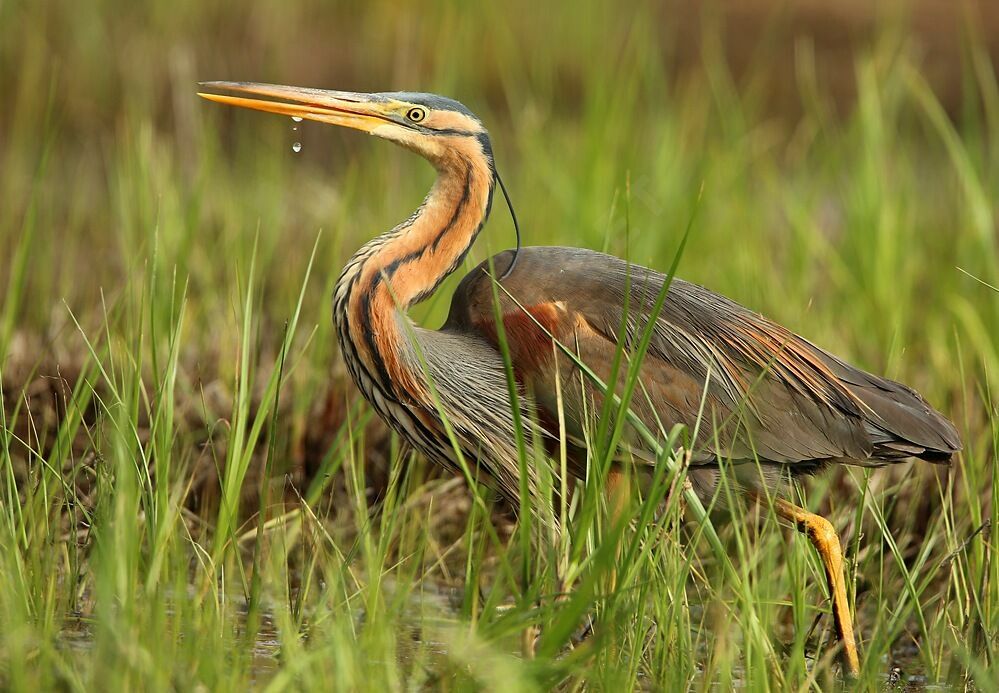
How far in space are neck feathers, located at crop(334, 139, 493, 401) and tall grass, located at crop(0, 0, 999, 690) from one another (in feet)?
0.68

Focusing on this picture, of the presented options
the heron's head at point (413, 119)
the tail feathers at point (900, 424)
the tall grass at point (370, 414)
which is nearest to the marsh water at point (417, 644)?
the tall grass at point (370, 414)

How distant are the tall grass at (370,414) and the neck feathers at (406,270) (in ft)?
0.68

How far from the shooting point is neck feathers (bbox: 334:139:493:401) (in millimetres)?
3109

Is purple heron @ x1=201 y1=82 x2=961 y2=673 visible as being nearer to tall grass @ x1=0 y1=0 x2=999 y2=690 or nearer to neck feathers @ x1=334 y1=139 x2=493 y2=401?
neck feathers @ x1=334 y1=139 x2=493 y2=401

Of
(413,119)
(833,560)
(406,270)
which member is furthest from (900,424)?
(413,119)

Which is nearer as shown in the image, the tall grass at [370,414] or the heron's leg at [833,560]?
the tall grass at [370,414]

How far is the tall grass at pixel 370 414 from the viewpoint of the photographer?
2162 mm

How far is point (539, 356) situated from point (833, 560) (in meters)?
0.78

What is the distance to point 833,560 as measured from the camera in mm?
3020

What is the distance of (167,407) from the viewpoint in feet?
7.95

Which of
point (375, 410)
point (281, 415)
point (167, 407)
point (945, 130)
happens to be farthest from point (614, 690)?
point (945, 130)

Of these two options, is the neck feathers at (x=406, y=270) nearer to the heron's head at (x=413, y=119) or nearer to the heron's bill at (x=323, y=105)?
the heron's head at (x=413, y=119)

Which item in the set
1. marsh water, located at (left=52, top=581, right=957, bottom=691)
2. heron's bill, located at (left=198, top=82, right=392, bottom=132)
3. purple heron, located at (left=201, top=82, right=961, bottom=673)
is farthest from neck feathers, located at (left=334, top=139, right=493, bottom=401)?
marsh water, located at (left=52, top=581, right=957, bottom=691)

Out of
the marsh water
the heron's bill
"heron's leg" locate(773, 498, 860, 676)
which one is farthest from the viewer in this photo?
the heron's bill
